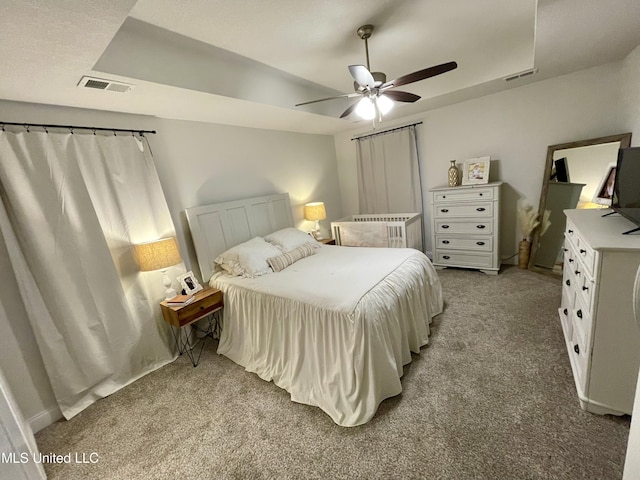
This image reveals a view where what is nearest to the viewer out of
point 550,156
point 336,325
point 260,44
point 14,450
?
point 14,450

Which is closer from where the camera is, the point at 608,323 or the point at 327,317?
the point at 608,323

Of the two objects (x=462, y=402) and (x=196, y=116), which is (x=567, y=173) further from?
(x=196, y=116)

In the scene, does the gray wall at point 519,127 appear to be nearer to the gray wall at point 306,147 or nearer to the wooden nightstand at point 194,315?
the gray wall at point 306,147

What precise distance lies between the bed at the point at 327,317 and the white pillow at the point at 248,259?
0.20 feet

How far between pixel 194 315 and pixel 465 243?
3.34 metres

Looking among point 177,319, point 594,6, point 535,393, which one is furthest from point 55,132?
point 535,393

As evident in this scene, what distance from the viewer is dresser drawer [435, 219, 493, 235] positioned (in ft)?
10.6

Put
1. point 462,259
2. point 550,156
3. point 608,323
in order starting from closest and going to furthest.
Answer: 1. point 608,323
2. point 550,156
3. point 462,259

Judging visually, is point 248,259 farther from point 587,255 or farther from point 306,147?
point 587,255

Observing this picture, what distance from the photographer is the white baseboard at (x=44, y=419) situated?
1.79m

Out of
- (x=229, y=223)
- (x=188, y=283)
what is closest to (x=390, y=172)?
(x=229, y=223)

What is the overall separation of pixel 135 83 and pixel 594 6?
2860mm

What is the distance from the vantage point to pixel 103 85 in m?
1.71

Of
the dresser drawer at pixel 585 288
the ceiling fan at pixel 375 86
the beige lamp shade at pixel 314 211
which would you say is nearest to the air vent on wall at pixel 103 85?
the ceiling fan at pixel 375 86
